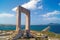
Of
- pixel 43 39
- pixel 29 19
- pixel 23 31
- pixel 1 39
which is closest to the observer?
pixel 1 39

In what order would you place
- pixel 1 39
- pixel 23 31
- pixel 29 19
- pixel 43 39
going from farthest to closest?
pixel 29 19, pixel 23 31, pixel 43 39, pixel 1 39

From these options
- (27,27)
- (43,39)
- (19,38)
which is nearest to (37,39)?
(43,39)

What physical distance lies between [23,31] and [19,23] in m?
Answer: 0.60

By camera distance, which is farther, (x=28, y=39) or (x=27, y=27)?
(x=27, y=27)

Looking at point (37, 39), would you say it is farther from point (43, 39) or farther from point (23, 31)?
point (23, 31)

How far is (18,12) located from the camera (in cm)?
1109

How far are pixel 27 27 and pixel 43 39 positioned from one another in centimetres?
206

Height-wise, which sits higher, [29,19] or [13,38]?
[29,19]

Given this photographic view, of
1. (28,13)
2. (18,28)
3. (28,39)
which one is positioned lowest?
(28,39)

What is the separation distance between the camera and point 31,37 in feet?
37.8

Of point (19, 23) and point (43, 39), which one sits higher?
point (19, 23)

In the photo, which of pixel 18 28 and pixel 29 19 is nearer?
pixel 18 28

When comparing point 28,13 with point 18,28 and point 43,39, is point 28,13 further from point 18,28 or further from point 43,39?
point 43,39

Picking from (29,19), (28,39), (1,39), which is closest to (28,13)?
(29,19)
